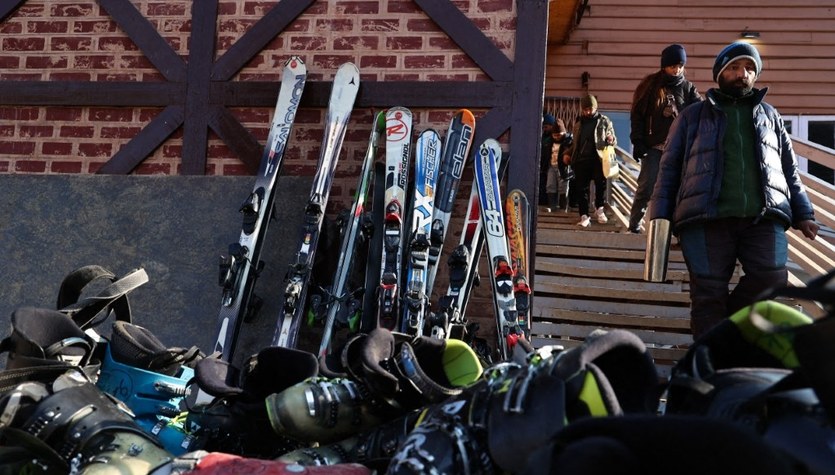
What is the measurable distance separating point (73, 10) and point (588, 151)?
4.50m

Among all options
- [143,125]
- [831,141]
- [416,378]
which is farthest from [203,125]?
[831,141]

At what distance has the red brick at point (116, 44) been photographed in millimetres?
4590

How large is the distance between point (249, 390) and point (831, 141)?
9977mm

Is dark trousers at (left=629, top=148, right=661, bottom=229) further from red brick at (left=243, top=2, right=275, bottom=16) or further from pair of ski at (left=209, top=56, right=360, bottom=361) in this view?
red brick at (left=243, top=2, right=275, bottom=16)

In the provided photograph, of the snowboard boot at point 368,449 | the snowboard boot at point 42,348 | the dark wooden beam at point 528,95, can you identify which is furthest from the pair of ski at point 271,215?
the snowboard boot at point 368,449

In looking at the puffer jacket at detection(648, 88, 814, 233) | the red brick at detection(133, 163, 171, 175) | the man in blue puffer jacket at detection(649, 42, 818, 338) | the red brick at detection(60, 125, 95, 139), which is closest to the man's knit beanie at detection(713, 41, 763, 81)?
the man in blue puffer jacket at detection(649, 42, 818, 338)

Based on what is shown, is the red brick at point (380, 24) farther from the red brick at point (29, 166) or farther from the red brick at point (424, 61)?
the red brick at point (29, 166)

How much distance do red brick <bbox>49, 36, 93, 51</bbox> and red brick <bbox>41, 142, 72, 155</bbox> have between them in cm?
55

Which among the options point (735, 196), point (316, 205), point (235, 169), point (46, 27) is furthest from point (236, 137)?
point (735, 196)

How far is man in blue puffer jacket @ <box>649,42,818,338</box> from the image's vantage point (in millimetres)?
3635

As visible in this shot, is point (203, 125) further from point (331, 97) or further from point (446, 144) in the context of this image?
point (446, 144)

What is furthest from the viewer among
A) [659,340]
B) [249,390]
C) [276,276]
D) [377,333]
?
[659,340]

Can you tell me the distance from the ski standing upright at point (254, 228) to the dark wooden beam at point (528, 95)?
114cm

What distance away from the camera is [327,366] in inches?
79.2
